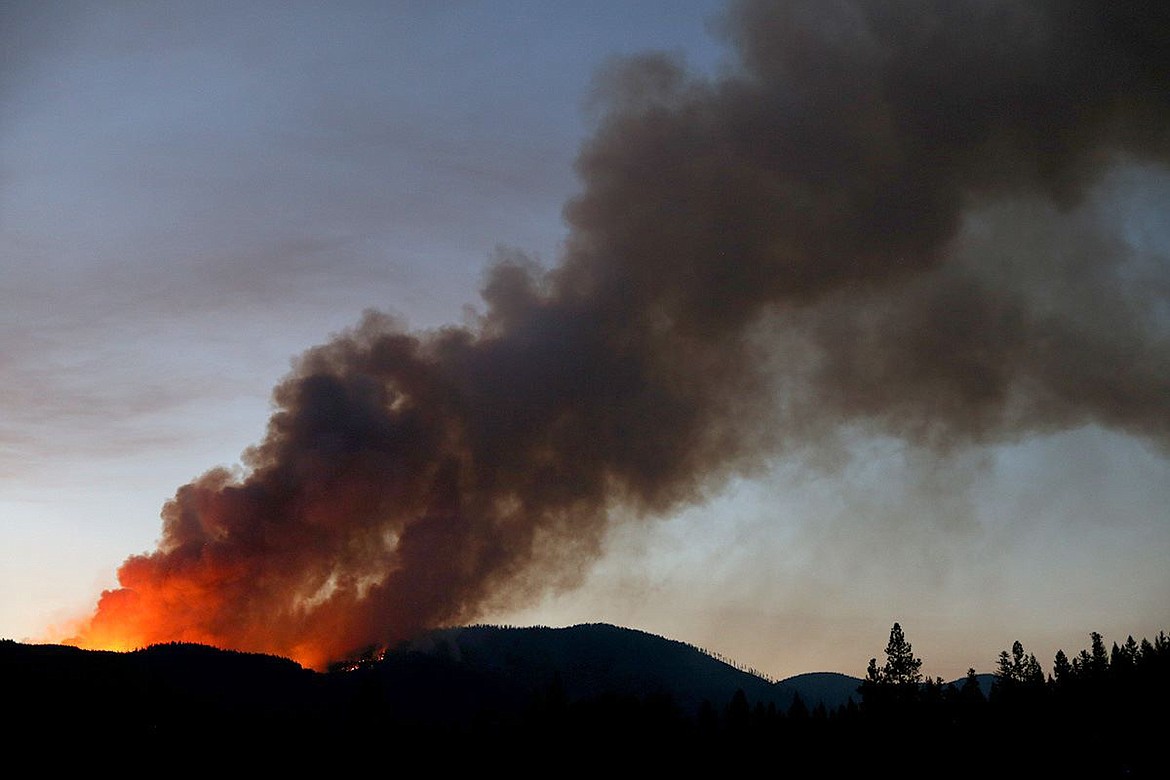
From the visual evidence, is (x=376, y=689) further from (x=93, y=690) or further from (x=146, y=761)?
(x=93, y=690)

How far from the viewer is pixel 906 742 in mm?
123312

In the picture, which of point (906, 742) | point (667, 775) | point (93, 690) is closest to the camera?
point (906, 742)

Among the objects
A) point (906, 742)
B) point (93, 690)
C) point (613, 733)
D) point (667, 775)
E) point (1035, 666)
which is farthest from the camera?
point (93, 690)

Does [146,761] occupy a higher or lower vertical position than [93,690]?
lower

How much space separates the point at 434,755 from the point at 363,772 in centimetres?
1267

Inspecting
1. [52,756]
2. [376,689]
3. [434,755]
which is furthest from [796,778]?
[52,756]

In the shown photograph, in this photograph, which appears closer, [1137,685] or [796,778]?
[796,778]

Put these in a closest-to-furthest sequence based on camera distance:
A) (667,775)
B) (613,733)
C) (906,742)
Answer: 1. (906,742)
2. (667,775)
3. (613,733)

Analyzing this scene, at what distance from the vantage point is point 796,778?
126 metres

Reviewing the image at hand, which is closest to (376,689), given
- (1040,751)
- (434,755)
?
(434,755)

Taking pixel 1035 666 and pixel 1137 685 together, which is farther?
pixel 1035 666

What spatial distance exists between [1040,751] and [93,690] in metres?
154

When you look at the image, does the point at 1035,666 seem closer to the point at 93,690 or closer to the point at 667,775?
the point at 667,775

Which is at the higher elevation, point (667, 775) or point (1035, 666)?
point (1035, 666)
